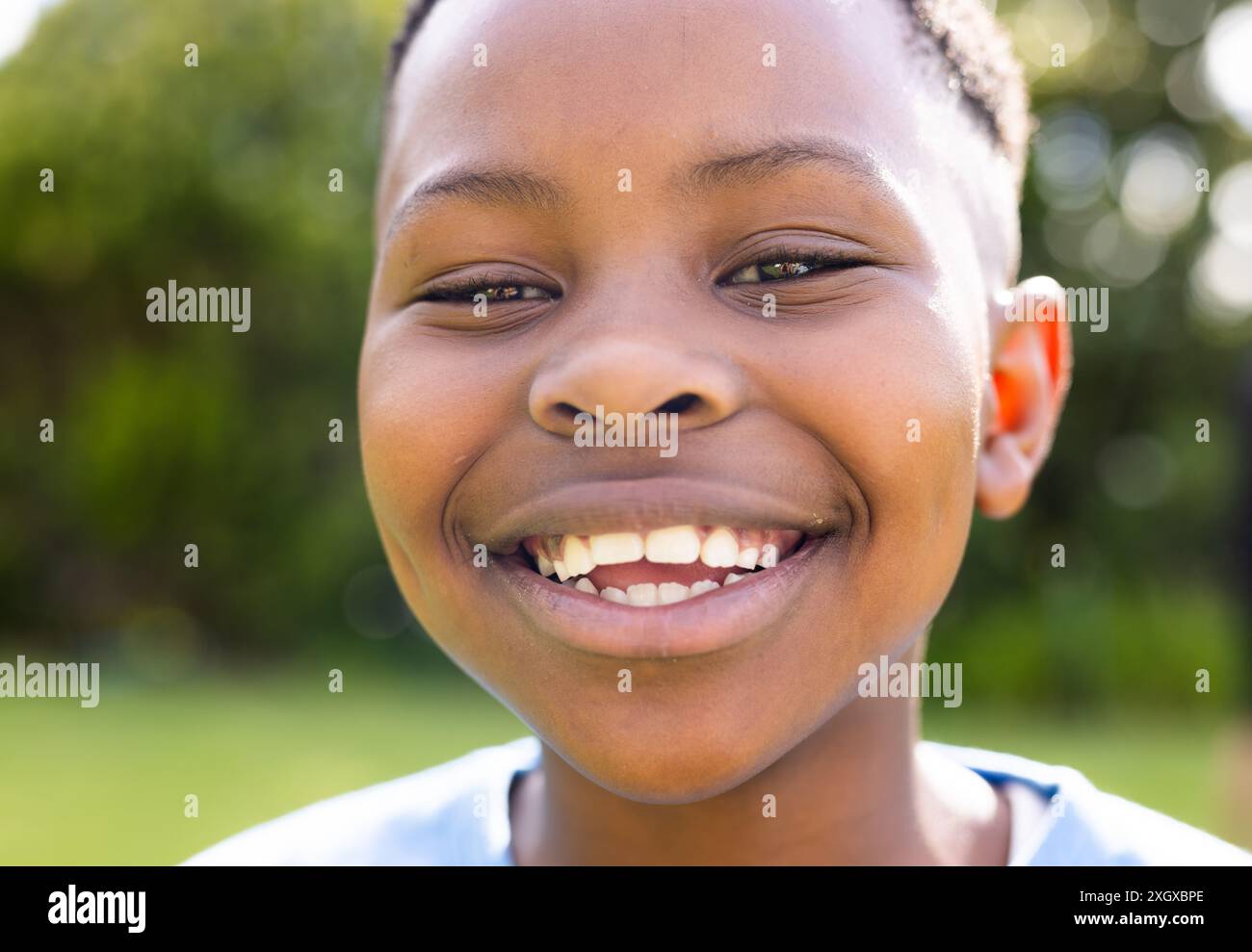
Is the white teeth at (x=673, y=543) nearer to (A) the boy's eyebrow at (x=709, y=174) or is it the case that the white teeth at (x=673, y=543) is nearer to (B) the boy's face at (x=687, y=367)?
(B) the boy's face at (x=687, y=367)

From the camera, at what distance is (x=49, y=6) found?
1230cm

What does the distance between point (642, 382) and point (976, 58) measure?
2.92 ft

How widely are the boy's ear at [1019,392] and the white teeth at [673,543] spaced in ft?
1.60

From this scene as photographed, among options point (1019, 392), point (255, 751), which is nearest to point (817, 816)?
point (1019, 392)

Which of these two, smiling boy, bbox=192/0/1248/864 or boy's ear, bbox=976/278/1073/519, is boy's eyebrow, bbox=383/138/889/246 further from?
boy's ear, bbox=976/278/1073/519

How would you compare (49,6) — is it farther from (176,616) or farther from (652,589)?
(652,589)

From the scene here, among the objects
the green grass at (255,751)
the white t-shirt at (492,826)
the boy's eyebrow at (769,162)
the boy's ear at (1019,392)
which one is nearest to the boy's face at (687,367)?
the boy's eyebrow at (769,162)

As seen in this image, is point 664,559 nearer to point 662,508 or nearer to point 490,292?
point 662,508

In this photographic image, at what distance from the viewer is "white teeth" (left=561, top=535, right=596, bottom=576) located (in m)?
1.42

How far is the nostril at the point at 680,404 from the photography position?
1.35m

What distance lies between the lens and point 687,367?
1.33m

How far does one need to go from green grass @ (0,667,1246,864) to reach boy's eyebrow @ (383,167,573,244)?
5.30m
